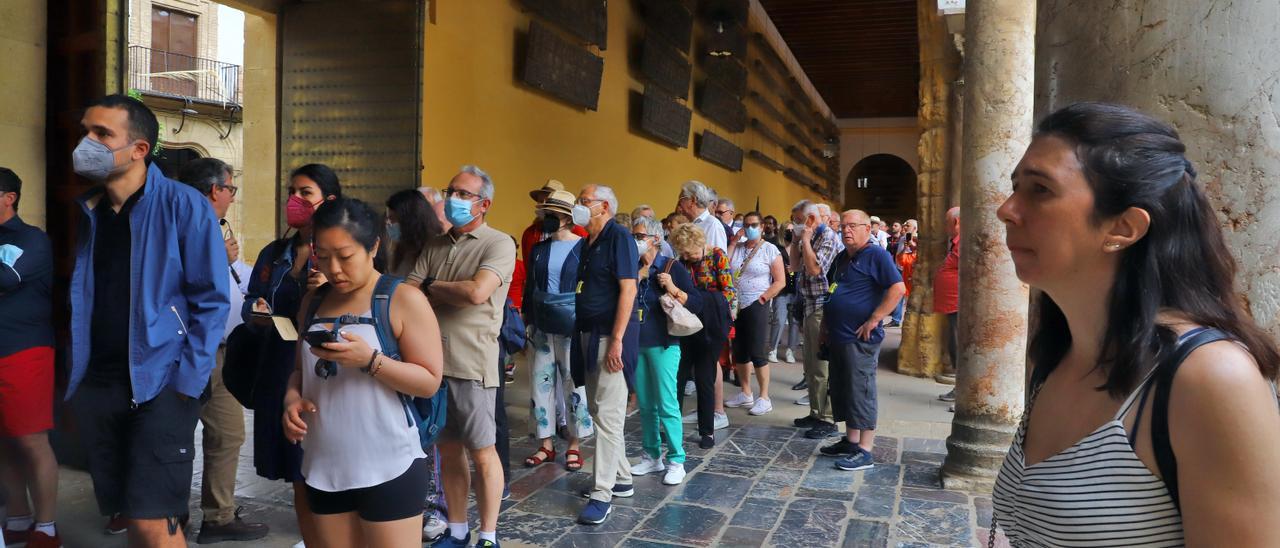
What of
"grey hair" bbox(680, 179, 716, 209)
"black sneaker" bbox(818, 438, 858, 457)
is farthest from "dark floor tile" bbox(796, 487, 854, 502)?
"grey hair" bbox(680, 179, 716, 209)

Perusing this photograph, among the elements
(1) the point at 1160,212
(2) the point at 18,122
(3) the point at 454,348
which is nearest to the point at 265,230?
(2) the point at 18,122

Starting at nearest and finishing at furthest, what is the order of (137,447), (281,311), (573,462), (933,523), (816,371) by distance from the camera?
(137,447)
(281,311)
(933,523)
(573,462)
(816,371)

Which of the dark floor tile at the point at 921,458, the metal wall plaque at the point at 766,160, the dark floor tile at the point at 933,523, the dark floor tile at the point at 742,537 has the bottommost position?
the dark floor tile at the point at 742,537

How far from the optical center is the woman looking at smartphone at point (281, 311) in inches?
129

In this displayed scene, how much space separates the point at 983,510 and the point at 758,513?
120 cm

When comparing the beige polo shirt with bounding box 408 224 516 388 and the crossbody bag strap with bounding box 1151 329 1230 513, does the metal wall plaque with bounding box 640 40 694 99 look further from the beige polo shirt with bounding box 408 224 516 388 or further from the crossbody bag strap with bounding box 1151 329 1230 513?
the crossbody bag strap with bounding box 1151 329 1230 513

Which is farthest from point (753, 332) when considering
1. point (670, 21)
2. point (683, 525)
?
point (670, 21)

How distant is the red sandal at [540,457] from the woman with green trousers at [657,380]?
0.54 metres

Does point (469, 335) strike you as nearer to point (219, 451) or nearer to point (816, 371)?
point (219, 451)

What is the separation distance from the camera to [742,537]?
4348 millimetres

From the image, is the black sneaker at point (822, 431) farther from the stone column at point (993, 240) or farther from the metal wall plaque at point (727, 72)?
the metal wall plaque at point (727, 72)

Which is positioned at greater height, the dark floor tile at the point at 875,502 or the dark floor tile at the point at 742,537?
the dark floor tile at the point at 875,502

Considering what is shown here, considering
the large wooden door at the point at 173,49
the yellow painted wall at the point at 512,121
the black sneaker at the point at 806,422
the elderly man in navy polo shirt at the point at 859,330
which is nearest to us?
the elderly man in navy polo shirt at the point at 859,330

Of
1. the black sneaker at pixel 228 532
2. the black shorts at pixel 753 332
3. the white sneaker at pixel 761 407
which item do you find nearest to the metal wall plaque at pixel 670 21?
the black shorts at pixel 753 332
